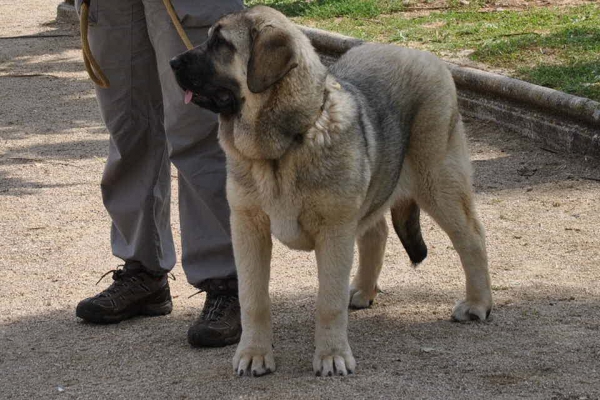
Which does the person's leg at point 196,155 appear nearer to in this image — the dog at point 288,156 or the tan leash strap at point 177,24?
the tan leash strap at point 177,24

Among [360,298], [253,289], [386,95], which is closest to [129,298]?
[253,289]

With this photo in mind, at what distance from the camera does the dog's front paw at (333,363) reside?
4.17 m

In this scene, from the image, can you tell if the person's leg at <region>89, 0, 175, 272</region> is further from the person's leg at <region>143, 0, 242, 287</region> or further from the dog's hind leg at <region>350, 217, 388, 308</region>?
the dog's hind leg at <region>350, 217, 388, 308</region>

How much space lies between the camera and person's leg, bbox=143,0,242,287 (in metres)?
4.54

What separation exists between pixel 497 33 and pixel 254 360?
267 inches

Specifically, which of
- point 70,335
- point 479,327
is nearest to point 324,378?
point 479,327

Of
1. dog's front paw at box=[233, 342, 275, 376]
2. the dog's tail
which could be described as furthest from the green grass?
dog's front paw at box=[233, 342, 275, 376]

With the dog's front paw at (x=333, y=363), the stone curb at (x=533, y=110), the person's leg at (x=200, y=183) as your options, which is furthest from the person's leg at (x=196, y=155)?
the stone curb at (x=533, y=110)

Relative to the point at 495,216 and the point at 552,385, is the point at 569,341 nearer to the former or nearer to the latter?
the point at 552,385

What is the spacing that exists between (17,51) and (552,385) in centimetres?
1057

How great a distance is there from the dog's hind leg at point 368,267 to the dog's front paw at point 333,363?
3.01ft

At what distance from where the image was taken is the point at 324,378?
163 inches

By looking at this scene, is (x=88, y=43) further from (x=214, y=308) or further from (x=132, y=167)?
(x=214, y=308)

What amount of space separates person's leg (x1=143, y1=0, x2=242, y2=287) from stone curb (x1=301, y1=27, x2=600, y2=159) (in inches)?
137
